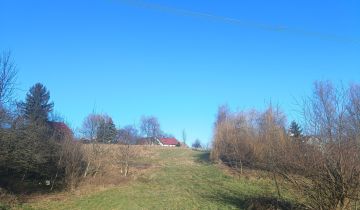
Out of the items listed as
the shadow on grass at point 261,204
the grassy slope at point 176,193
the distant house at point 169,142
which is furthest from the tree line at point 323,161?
the distant house at point 169,142

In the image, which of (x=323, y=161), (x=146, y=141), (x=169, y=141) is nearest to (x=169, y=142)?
(x=169, y=141)

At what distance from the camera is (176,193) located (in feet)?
72.5

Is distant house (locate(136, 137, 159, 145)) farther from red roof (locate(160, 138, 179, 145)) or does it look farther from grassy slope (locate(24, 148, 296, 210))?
grassy slope (locate(24, 148, 296, 210))

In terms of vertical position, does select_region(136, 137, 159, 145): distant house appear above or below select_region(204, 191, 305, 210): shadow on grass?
above

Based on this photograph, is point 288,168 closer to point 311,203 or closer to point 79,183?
point 311,203

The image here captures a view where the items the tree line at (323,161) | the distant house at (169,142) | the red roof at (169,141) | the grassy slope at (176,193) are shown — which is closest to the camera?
the tree line at (323,161)

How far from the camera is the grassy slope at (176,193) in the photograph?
18.4m

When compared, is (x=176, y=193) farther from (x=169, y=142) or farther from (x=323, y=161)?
(x=169, y=142)

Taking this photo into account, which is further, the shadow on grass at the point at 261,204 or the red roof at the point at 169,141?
the red roof at the point at 169,141

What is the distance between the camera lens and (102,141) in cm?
3259

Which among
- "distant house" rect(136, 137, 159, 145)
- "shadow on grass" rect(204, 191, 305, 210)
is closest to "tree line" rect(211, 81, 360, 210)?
"shadow on grass" rect(204, 191, 305, 210)

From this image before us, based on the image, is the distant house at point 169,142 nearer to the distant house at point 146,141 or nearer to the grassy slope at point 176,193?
the distant house at point 146,141

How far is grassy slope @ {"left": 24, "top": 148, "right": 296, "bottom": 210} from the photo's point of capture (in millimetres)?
18359

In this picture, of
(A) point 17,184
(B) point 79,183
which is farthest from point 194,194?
(A) point 17,184
